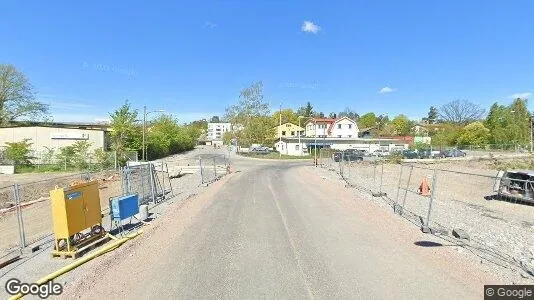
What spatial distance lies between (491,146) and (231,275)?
70074 mm

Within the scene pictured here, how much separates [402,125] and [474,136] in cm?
5981

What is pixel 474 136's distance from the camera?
3228 inches

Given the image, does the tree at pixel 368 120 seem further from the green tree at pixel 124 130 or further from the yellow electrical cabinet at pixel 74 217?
the yellow electrical cabinet at pixel 74 217

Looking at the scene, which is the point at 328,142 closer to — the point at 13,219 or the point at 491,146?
the point at 491,146

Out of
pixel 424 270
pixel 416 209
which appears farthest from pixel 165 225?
pixel 416 209

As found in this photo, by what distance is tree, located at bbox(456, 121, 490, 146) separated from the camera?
8081 cm

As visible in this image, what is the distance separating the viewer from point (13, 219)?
16.0 m

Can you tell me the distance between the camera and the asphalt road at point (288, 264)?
6.70 m

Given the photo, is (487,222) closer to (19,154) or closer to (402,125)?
(19,154)

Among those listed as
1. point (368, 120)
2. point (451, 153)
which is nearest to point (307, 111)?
point (368, 120)

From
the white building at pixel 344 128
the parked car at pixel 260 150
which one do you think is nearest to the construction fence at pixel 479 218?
the parked car at pixel 260 150

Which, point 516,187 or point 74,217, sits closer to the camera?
point 74,217

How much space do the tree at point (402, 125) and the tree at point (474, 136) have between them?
5065 cm

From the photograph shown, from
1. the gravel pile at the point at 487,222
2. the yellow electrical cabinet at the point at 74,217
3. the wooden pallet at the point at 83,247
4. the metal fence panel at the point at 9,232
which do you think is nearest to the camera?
the gravel pile at the point at 487,222
